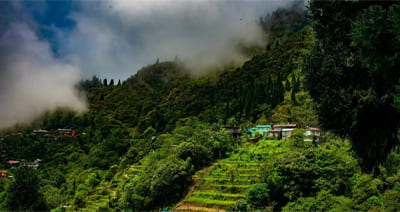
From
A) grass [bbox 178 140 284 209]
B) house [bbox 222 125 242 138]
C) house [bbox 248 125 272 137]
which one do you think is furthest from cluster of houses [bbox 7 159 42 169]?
grass [bbox 178 140 284 209]

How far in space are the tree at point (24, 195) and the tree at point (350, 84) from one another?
34.0 meters

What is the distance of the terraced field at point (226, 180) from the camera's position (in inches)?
1364

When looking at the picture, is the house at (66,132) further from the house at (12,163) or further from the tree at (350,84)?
the tree at (350,84)

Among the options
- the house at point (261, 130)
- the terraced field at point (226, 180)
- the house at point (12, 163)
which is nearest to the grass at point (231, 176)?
the terraced field at point (226, 180)

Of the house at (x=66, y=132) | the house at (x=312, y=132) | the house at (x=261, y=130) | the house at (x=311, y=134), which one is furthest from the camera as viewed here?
the house at (x=66, y=132)

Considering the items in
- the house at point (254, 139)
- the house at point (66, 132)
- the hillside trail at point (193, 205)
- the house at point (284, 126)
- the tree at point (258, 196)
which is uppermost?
the house at point (284, 126)

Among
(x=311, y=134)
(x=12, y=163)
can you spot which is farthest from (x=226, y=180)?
(x=12, y=163)

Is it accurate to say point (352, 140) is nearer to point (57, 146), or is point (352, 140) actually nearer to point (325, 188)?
point (325, 188)

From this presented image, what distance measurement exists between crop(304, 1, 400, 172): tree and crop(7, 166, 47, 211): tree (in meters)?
34.0

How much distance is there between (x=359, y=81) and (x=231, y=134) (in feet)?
147

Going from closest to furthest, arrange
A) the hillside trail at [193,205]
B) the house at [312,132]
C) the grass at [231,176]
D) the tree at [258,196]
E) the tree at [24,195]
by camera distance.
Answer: the tree at [258,196] < the hillside trail at [193,205] < the grass at [231,176] < the tree at [24,195] < the house at [312,132]

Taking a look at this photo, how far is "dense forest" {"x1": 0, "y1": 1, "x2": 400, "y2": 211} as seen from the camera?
1143 centimetres

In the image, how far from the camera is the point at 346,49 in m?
11.7

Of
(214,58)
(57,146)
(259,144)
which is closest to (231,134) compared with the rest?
(259,144)
